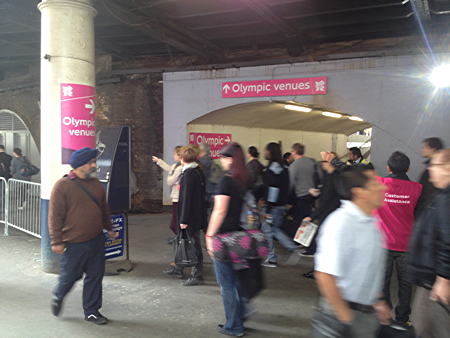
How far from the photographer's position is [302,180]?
6371 millimetres

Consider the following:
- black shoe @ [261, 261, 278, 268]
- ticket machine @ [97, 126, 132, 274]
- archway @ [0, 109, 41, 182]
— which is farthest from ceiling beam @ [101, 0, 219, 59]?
archway @ [0, 109, 41, 182]

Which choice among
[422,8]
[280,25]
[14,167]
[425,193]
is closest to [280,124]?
[280,25]

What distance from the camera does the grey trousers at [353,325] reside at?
2.13 metres

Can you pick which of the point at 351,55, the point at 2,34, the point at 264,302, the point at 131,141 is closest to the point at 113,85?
the point at 131,141

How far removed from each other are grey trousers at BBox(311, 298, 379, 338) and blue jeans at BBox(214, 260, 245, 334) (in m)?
1.52

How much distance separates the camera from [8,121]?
1472 cm

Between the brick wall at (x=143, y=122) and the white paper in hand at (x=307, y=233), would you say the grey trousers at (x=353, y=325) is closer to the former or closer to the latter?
the white paper in hand at (x=307, y=233)

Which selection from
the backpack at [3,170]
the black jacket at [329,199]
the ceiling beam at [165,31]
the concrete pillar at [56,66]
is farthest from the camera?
the backpack at [3,170]

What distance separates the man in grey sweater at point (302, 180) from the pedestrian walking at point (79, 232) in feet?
10.9

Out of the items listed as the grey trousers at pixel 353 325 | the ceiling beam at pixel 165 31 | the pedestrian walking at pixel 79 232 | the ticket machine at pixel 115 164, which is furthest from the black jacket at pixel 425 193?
the ticket machine at pixel 115 164

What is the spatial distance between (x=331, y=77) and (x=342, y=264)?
7.19 metres

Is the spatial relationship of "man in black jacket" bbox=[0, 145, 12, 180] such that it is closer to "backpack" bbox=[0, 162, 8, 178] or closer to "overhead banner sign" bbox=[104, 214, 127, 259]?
"backpack" bbox=[0, 162, 8, 178]

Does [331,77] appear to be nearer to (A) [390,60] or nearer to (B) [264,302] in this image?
(A) [390,60]

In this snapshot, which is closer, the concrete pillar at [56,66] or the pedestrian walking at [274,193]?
the concrete pillar at [56,66]
